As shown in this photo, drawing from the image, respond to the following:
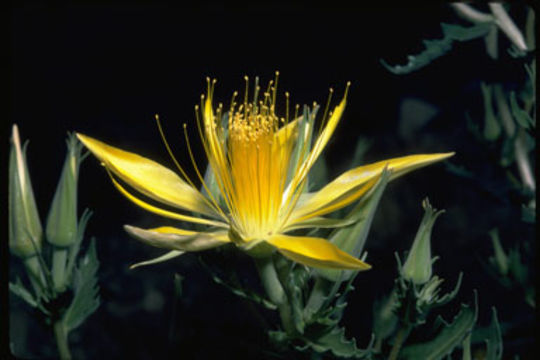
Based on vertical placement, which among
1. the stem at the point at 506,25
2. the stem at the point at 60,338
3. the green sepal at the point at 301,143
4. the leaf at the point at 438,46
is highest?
the stem at the point at 506,25

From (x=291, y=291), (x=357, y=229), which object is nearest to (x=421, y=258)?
(x=357, y=229)

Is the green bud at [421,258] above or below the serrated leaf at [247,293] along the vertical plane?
above

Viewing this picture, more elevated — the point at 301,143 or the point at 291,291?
the point at 301,143

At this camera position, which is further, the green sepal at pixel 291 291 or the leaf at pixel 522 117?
the leaf at pixel 522 117

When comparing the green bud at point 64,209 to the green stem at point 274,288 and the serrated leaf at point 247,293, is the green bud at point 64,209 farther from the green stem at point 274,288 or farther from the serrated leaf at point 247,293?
the green stem at point 274,288

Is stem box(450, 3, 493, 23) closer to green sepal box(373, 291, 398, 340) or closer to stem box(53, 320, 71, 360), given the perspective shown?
green sepal box(373, 291, 398, 340)

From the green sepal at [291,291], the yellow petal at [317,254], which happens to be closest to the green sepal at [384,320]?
the green sepal at [291,291]

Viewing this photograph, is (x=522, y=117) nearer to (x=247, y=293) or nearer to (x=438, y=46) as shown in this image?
(x=438, y=46)
